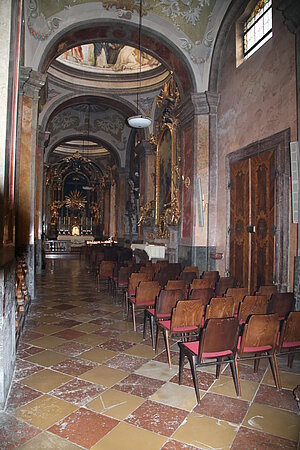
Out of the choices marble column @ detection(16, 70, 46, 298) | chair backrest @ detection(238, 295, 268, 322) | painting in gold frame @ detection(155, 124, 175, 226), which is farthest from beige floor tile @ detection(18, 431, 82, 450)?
painting in gold frame @ detection(155, 124, 175, 226)

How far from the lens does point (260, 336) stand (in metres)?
3.26

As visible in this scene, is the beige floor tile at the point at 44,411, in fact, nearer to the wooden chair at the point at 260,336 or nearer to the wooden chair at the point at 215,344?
the wooden chair at the point at 215,344

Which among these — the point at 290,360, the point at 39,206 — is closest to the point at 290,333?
the point at 290,360

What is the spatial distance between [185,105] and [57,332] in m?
7.18

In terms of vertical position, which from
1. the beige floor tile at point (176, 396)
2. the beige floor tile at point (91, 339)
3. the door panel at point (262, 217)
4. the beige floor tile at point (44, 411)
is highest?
the door panel at point (262, 217)

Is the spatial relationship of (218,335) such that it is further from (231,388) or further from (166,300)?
(166,300)

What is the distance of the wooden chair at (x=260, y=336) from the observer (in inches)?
125

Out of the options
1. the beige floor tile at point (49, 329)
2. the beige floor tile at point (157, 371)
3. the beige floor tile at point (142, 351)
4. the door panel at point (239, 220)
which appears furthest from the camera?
the door panel at point (239, 220)

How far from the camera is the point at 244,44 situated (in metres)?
8.02

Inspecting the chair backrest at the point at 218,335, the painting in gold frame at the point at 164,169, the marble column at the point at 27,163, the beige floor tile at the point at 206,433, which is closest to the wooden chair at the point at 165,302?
the chair backrest at the point at 218,335

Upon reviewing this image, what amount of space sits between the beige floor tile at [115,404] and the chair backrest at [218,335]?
712 mm

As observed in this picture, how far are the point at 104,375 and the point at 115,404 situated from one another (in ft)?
2.12

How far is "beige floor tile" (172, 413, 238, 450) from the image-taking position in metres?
2.41

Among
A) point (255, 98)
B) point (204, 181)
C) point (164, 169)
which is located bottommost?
point (204, 181)
